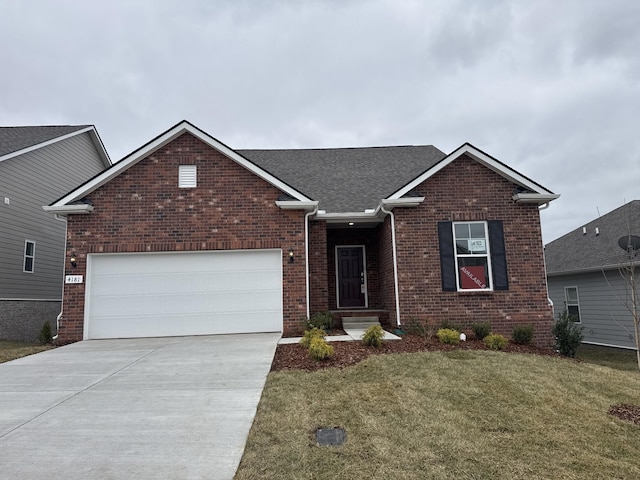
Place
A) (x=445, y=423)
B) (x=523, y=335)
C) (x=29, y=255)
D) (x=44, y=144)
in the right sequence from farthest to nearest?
(x=44, y=144)
(x=29, y=255)
(x=523, y=335)
(x=445, y=423)

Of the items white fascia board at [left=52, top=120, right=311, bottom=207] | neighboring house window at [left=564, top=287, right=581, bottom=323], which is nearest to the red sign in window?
white fascia board at [left=52, top=120, right=311, bottom=207]

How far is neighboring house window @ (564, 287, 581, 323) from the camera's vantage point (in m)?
14.5

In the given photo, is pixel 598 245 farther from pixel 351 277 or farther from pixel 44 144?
pixel 44 144

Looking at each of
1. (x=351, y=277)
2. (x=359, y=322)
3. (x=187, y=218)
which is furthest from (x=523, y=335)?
(x=187, y=218)

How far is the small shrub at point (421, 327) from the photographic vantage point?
363 inches

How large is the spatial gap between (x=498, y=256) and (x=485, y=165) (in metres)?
2.47

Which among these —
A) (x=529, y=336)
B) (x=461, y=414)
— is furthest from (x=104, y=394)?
(x=529, y=336)

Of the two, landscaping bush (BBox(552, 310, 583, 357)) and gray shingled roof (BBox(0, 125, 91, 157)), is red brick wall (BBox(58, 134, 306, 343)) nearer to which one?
gray shingled roof (BBox(0, 125, 91, 157))

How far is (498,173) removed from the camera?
10.3 metres

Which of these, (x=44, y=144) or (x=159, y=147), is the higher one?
(x=44, y=144)

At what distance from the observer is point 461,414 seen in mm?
4535

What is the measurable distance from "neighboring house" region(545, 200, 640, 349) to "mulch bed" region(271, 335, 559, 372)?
19.4 ft

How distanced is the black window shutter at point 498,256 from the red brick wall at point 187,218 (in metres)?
4.94

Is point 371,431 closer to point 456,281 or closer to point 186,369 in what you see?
point 186,369
